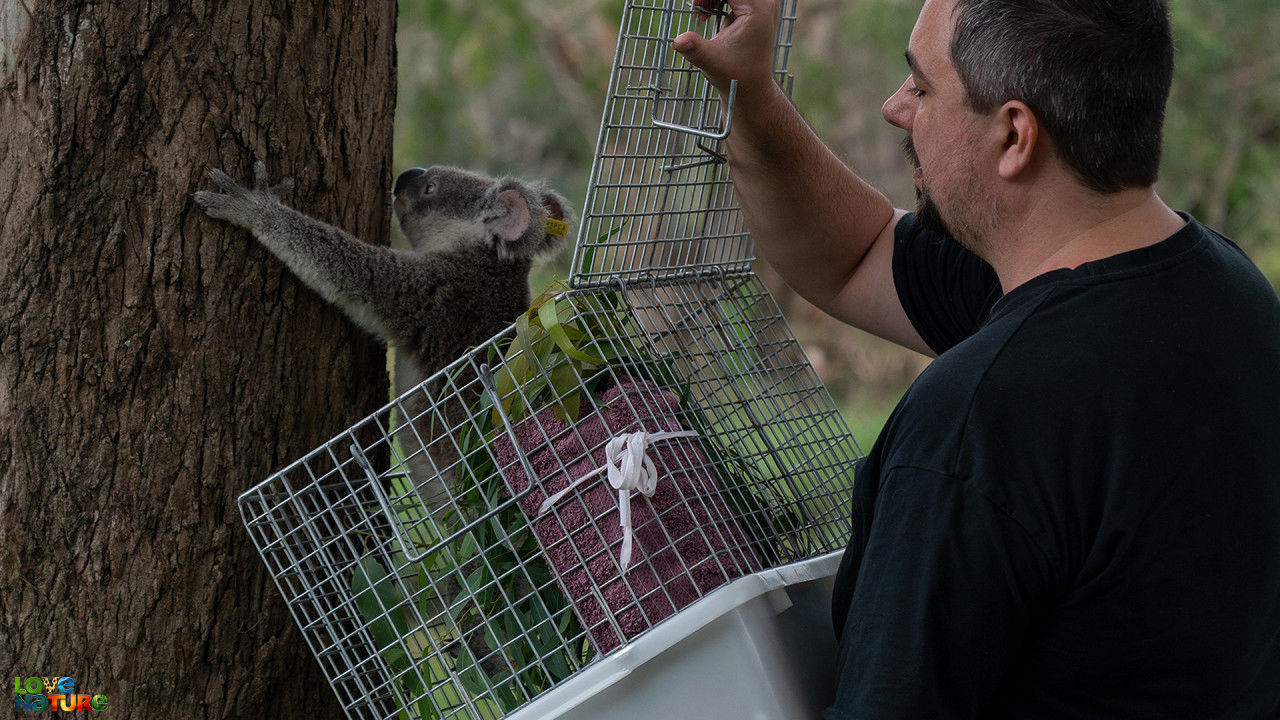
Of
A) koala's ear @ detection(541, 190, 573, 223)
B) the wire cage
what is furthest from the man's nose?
koala's ear @ detection(541, 190, 573, 223)

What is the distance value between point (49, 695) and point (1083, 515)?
1529 millimetres

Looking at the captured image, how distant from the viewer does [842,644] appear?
128 centimetres

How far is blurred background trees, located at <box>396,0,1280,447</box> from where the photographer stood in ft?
27.1

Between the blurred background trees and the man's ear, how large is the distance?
5932mm

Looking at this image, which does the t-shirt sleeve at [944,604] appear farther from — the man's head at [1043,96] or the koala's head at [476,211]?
the koala's head at [476,211]

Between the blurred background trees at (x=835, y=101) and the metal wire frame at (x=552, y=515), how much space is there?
5.51 metres

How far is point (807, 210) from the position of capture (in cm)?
216

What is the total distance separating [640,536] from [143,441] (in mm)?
838

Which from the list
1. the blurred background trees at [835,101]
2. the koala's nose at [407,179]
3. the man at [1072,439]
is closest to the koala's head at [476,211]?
the koala's nose at [407,179]

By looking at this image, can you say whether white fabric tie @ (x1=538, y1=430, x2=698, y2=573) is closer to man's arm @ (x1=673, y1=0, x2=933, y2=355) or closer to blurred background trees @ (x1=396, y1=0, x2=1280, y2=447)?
man's arm @ (x1=673, y1=0, x2=933, y2=355)

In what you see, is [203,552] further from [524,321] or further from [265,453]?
[524,321]

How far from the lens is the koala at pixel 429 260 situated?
1837mm

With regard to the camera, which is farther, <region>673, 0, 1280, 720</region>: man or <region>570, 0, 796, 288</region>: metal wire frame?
<region>570, 0, 796, 288</region>: metal wire frame

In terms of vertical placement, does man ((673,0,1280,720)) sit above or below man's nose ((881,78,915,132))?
below
